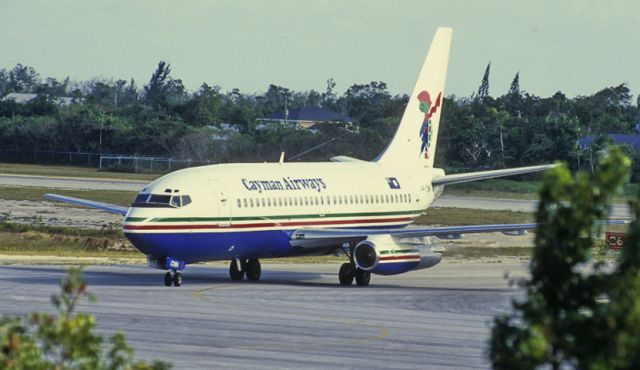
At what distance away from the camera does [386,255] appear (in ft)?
133

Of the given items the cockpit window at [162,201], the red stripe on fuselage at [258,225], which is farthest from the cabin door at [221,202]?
the cockpit window at [162,201]

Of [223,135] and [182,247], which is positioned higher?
[223,135]

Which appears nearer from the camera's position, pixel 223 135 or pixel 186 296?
pixel 186 296

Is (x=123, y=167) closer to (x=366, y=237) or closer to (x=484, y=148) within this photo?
(x=484, y=148)

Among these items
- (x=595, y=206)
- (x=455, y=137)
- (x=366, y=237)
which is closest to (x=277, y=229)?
(x=366, y=237)

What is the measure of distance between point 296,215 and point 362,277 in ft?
9.02

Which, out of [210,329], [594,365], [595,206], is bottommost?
[210,329]

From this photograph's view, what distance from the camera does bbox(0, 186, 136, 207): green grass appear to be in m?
82.1

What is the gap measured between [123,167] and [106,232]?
2306 inches

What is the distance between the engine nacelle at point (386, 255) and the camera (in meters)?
40.6

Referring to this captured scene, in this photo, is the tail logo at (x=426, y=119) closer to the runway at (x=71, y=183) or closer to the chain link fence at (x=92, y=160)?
the runway at (x=71, y=183)

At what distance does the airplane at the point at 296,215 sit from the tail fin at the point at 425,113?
0.26ft

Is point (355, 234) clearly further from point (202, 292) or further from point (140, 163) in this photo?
point (140, 163)

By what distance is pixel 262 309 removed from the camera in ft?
111
